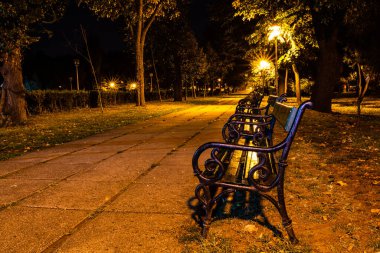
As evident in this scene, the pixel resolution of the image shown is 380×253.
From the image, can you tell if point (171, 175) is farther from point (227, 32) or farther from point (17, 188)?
point (227, 32)

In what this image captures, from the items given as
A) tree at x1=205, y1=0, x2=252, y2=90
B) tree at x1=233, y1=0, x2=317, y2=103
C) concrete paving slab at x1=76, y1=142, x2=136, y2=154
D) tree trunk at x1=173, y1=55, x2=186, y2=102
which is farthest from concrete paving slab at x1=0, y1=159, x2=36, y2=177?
tree trunk at x1=173, y1=55, x2=186, y2=102

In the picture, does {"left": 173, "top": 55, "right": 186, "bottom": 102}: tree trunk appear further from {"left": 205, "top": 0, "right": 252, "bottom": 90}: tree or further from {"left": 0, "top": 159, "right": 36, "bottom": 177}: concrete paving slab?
{"left": 0, "top": 159, "right": 36, "bottom": 177}: concrete paving slab

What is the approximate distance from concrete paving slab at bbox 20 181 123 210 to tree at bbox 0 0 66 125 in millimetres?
9348

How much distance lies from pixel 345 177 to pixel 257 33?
17982 mm

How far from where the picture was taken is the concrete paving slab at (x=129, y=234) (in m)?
2.81

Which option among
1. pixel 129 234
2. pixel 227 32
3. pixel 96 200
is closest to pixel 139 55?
pixel 227 32

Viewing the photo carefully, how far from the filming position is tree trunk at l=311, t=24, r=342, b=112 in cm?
1465

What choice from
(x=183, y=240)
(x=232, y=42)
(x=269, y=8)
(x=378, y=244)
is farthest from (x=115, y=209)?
(x=232, y=42)

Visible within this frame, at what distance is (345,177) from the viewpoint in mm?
4695

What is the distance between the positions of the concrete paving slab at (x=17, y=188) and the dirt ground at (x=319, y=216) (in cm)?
247

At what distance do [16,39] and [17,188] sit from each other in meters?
9.61

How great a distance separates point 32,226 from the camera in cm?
328

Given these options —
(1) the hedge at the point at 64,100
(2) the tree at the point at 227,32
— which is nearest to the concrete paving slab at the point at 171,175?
(2) the tree at the point at 227,32

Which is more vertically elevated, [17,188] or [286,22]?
[286,22]
